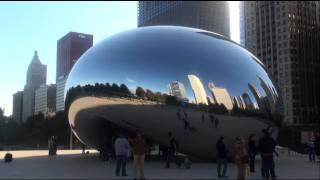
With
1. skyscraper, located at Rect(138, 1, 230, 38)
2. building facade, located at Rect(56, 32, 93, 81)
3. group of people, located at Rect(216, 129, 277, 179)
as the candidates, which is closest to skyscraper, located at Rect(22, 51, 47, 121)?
building facade, located at Rect(56, 32, 93, 81)

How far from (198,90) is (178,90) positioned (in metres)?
0.75

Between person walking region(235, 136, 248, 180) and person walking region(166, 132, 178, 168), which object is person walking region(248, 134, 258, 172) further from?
person walking region(235, 136, 248, 180)

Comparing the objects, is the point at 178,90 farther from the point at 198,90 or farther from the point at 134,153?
the point at 134,153

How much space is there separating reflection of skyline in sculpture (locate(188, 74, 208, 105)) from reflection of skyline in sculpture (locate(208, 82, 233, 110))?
1.18 ft

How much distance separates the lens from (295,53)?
11238 centimetres

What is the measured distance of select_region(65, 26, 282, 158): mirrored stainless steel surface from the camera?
1914 cm

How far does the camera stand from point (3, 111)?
95938mm

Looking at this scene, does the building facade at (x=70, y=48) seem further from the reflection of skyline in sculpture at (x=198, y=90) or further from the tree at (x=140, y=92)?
the reflection of skyline in sculpture at (x=198, y=90)

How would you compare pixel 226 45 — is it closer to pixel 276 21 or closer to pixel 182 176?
pixel 182 176

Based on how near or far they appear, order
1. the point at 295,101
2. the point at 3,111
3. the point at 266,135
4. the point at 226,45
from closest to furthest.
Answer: the point at 266,135 → the point at 226,45 → the point at 3,111 → the point at 295,101

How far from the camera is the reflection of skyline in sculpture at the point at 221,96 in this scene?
63.1 feet

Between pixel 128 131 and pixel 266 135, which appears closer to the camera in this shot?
pixel 266 135

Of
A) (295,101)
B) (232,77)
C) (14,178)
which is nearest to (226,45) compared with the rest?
(232,77)

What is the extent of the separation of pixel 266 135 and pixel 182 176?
2.83m
